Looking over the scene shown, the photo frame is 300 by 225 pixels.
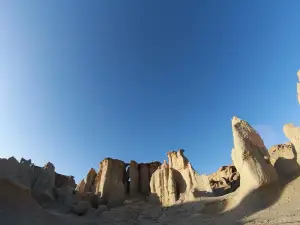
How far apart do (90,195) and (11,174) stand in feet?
39.9

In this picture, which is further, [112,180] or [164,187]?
[112,180]

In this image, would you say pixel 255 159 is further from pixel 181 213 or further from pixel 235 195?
pixel 181 213

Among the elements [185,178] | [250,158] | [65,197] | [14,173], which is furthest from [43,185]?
[250,158]

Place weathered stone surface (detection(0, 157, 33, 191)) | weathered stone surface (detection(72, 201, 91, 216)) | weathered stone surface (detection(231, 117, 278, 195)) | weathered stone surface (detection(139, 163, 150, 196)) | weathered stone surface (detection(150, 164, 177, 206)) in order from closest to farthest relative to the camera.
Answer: weathered stone surface (detection(231, 117, 278, 195)), weathered stone surface (detection(0, 157, 33, 191)), weathered stone surface (detection(72, 201, 91, 216)), weathered stone surface (detection(150, 164, 177, 206)), weathered stone surface (detection(139, 163, 150, 196))

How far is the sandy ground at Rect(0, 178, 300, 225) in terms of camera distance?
13570 mm

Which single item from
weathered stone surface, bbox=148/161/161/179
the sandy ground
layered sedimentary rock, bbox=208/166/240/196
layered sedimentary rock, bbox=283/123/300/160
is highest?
weathered stone surface, bbox=148/161/161/179

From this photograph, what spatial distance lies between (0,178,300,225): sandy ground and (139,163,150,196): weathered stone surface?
55.6ft

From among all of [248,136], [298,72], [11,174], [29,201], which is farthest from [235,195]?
[11,174]

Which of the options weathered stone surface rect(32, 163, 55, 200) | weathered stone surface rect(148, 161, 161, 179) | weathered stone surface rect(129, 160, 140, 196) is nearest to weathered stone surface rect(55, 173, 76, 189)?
weathered stone surface rect(129, 160, 140, 196)

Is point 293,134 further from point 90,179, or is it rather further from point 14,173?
point 90,179

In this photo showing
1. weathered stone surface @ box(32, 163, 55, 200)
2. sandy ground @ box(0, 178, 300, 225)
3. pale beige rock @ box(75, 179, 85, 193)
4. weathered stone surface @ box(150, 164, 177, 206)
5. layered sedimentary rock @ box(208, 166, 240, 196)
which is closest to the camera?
sandy ground @ box(0, 178, 300, 225)

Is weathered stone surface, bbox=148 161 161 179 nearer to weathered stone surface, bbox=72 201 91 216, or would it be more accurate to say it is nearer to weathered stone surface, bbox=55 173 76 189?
weathered stone surface, bbox=55 173 76 189

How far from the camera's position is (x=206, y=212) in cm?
1720

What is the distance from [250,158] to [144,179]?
23086 mm
